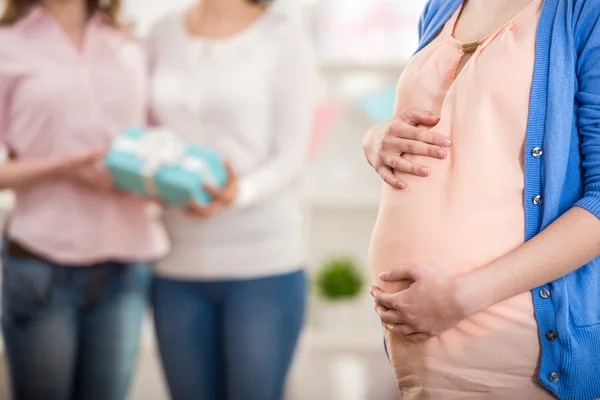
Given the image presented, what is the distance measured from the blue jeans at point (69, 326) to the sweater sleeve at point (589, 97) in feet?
3.85

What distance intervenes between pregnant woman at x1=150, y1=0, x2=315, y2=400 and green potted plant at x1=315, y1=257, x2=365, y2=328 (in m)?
1.28

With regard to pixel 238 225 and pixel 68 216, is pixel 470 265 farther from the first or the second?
pixel 68 216

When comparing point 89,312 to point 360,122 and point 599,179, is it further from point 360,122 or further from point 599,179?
point 360,122

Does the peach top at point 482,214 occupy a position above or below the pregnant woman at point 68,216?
above

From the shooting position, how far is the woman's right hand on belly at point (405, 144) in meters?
0.94

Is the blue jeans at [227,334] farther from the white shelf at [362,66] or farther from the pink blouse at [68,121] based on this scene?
the white shelf at [362,66]

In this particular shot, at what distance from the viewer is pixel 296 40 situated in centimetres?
174

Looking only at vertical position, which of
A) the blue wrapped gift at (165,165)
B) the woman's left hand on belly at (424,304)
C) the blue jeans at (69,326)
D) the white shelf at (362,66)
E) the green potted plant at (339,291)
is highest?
the woman's left hand on belly at (424,304)

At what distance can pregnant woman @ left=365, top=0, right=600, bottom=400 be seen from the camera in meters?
0.87

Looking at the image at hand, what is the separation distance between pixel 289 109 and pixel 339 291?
4.76 ft

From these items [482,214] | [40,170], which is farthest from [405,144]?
[40,170]

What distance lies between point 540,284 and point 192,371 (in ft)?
3.32

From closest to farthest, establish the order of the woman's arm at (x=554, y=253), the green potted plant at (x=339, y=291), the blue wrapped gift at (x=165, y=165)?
the woman's arm at (x=554, y=253) < the blue wrapped gift at (x=165, y=165) < the green potted plant at (x=339, y=291)

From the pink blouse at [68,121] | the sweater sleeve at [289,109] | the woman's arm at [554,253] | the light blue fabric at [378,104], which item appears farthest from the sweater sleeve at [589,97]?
the light blue fabric at [378,104]
